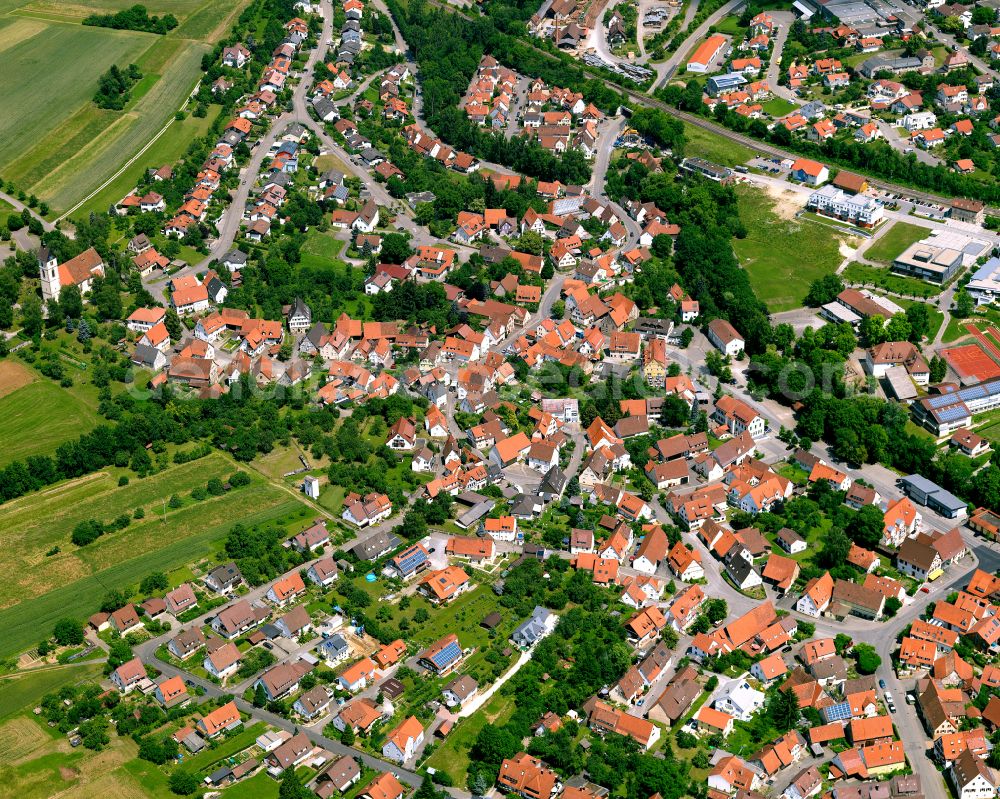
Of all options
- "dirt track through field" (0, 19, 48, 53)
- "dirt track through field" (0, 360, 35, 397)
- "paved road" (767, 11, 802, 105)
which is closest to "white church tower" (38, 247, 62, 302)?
"dirt track through field" (0, 360, 35, 397)

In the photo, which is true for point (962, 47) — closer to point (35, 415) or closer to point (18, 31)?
point (35, 415)

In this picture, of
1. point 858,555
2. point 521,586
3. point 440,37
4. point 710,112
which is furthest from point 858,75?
point 521,586

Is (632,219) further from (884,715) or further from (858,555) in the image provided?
(884,715)

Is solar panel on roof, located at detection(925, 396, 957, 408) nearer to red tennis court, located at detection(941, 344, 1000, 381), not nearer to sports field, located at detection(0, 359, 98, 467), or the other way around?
red tennis court, located at detection(941, 344, 1000, 381)

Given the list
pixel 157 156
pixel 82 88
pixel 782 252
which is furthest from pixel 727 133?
pixel 82 88

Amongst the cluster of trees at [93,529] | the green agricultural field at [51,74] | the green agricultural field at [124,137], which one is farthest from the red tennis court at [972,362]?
the green agricultural field at [51,74]

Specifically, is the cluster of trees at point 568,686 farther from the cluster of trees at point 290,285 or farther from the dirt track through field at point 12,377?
the dirt track through field at point 12,377
